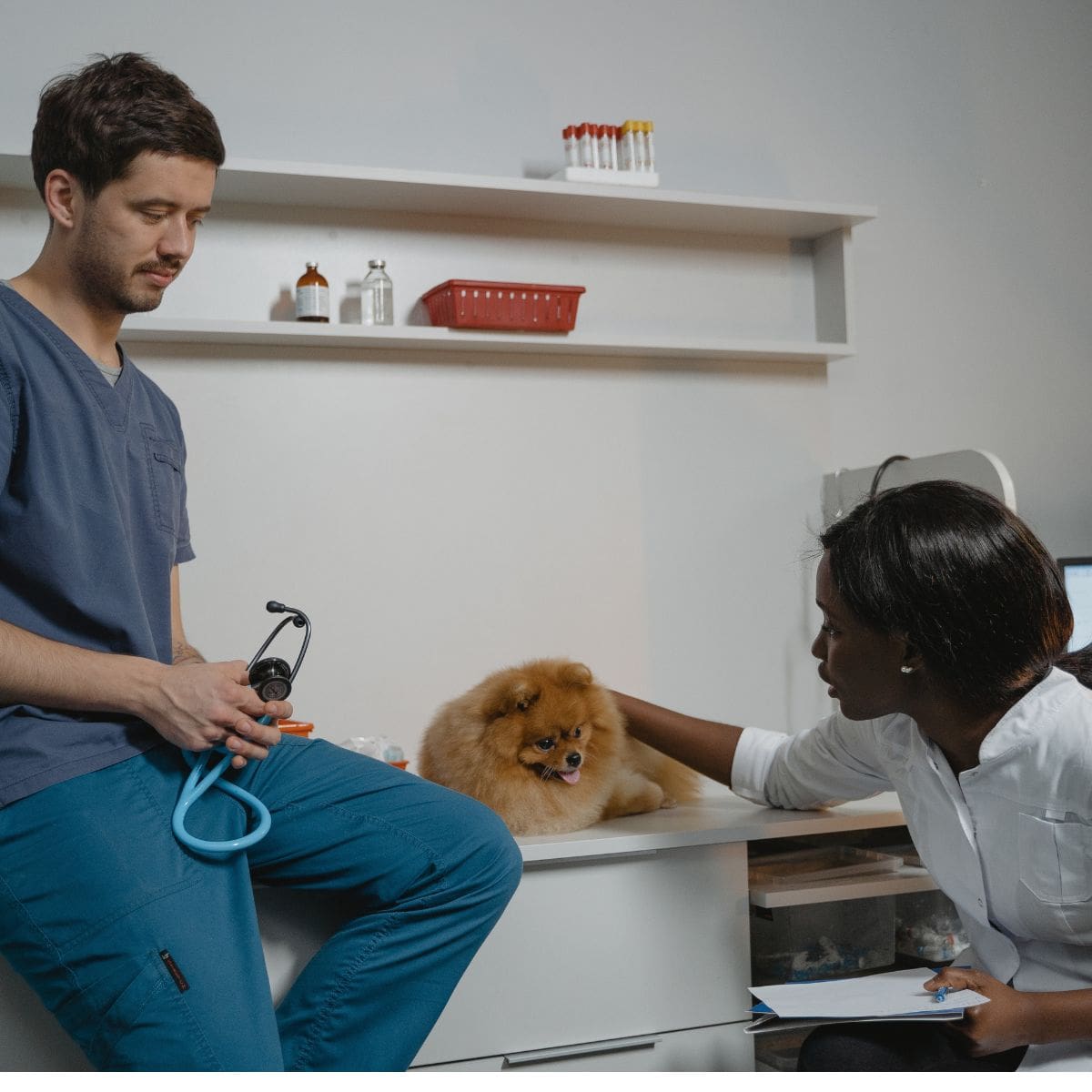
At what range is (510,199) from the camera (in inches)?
80.0

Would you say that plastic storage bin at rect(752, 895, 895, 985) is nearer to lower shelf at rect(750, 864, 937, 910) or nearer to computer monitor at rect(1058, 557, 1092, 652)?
lower shelf at rect(750, 864, 937, 910)

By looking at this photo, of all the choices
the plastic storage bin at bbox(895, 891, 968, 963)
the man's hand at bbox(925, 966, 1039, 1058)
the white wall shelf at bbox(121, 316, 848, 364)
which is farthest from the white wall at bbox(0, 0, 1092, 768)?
the man's hand at bbox(925, 966, 1039, 1058)

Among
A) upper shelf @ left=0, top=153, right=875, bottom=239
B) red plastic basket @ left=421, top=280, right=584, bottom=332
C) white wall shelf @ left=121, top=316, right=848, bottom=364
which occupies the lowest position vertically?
white wall shelf @ left=121, top=316, right=848, bottom=364

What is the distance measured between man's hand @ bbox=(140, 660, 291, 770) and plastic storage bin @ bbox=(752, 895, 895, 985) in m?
0.79

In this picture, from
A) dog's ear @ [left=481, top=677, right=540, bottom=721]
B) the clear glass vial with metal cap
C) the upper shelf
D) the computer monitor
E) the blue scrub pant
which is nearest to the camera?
the blue scrub pant

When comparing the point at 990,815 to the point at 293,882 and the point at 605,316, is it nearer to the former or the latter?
the point at 293,882

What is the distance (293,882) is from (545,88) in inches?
61.3

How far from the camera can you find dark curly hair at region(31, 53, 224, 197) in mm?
1141

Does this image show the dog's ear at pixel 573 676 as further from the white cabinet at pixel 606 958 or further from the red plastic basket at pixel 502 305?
the red plastic basket at pixel 502 305

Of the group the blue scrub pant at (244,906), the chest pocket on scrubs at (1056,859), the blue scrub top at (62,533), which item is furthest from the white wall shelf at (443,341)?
the chest pocket on scrubs at (1056,859)

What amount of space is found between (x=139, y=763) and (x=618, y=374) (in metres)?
1.32

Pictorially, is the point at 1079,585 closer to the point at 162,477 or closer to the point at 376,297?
the point at 376,297

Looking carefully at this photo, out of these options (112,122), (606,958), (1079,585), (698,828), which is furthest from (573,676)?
(1079,585)

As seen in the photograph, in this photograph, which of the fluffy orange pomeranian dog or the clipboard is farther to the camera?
the fluffy orange pomeranian dog
